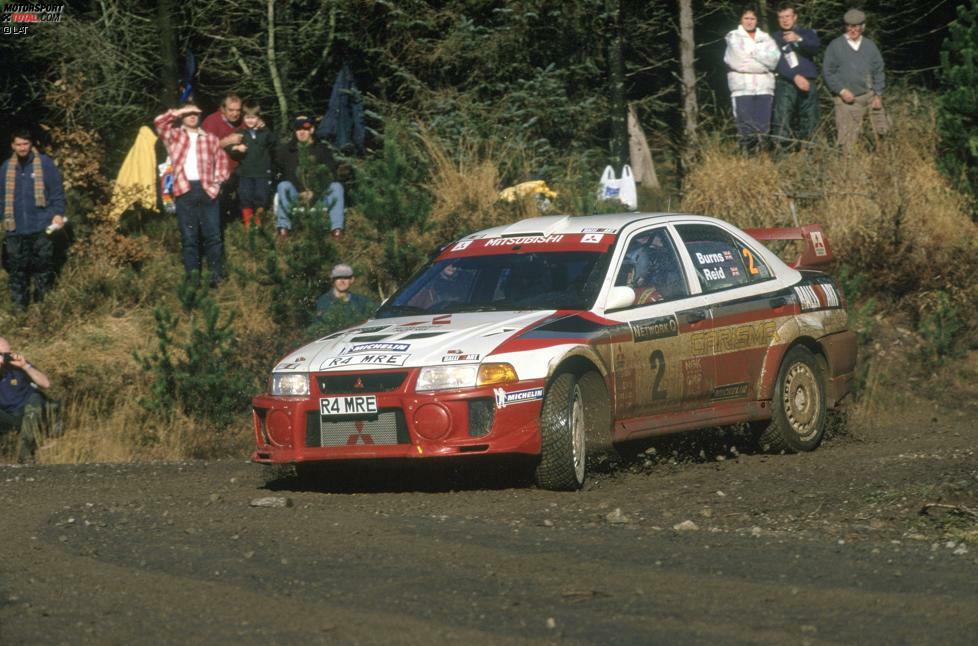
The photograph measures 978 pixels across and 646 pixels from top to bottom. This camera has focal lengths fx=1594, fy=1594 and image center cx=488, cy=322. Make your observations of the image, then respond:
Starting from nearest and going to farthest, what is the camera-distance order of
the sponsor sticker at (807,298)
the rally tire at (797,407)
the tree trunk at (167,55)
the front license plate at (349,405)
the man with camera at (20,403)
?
the front license plate at (349,405) < the rally tire at (797,407) < the sponsor sticker at (807,298) < the man with camera at (20,403) < the tree trunk at (167,55)

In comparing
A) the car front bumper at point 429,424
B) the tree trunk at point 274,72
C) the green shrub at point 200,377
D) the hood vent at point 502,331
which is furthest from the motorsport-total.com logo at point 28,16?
the hood vent at point 502,331

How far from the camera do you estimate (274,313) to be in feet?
47.9

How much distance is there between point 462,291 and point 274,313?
4883 millimetres

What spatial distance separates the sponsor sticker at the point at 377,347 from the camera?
8.91 meters

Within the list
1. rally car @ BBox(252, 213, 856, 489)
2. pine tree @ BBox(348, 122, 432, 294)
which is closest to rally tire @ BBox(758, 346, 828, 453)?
rally car @ BBox(252, 213, 856, 489)

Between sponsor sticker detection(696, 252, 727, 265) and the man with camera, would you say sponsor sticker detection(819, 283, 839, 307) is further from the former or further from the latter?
the man with camera

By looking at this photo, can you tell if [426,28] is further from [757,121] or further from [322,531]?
[322,531]

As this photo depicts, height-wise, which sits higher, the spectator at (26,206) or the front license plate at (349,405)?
the spectator at (26,206)

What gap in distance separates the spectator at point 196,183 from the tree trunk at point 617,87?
246 inches

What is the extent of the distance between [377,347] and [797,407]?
3479 millimetres

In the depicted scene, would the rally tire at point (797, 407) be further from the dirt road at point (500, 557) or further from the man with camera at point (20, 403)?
the man with camera at point (20, 403)

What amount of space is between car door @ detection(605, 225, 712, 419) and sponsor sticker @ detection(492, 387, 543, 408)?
2.63ft

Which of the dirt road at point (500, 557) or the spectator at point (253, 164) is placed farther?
the spectator at point (253, 164)

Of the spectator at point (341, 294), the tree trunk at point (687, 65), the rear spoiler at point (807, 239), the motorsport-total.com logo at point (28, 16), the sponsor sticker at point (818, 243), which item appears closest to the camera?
the rear spoiler at point (807, 239)
